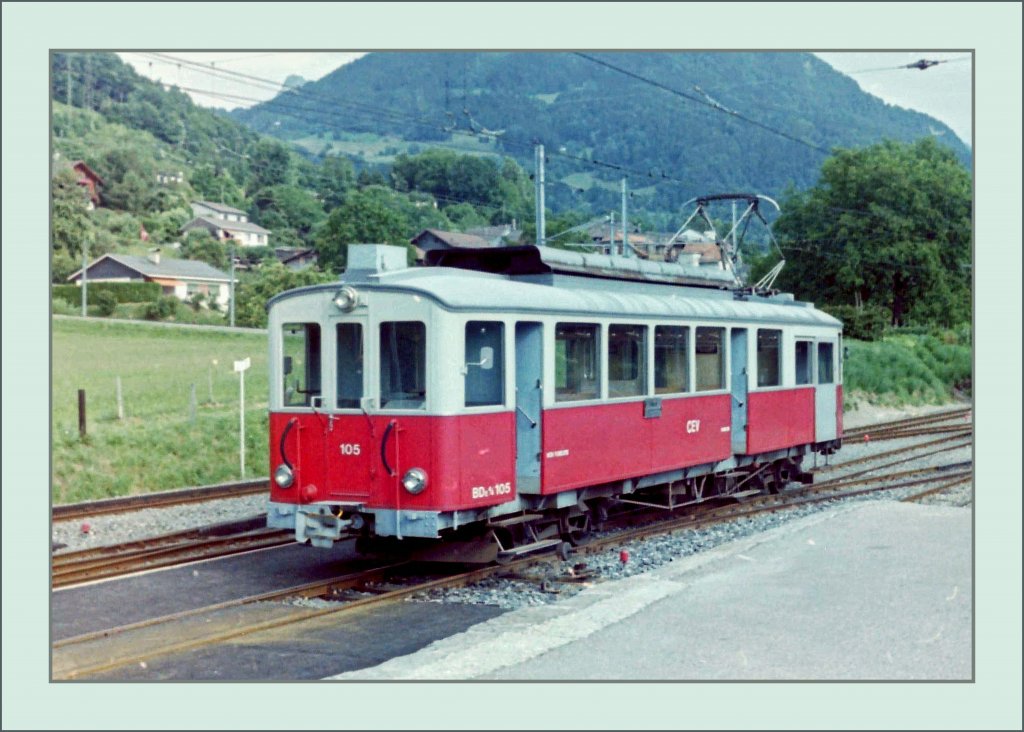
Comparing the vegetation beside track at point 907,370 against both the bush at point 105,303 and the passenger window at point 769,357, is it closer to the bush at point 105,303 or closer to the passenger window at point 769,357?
the passenger window at point 769,357

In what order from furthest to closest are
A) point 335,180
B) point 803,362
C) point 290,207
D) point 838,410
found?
point 290,207 < point 838,410 < point 335,180 < point 803,362

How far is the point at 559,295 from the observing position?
12.7 meters

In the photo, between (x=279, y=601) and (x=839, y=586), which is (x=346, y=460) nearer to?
(x=279, y=601)

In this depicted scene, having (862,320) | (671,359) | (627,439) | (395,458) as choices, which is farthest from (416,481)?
(862,320)

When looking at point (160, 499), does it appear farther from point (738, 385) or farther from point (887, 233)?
point (887, 233)

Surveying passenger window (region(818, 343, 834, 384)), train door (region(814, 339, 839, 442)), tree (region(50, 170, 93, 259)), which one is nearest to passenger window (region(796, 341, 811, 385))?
train door (region(814, 339, 839, 442))

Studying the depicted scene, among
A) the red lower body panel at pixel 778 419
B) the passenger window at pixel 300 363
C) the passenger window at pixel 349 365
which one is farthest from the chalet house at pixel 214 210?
the red lower body panel at pixel 778 419

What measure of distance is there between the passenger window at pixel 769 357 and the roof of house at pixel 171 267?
7.90m

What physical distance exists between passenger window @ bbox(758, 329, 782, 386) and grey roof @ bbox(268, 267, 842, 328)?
0.97 ft

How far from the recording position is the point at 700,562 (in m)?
12.9

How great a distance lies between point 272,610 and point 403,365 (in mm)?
2605

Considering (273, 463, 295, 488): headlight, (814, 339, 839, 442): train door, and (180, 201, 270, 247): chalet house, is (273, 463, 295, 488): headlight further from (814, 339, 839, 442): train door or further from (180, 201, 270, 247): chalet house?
(814, 339, 839, 442): train door

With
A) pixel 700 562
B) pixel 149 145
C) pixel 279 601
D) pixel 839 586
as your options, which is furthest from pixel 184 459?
pixel 839 586

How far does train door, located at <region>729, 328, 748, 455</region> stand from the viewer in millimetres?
16719
